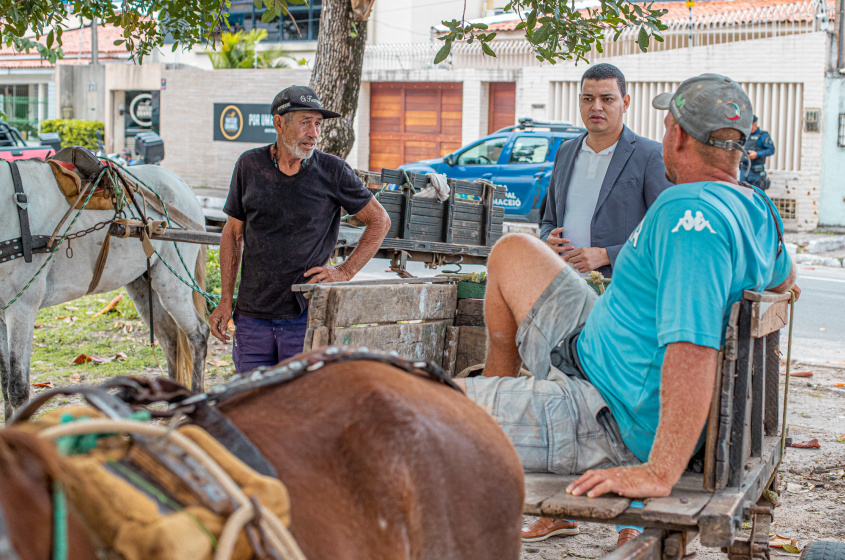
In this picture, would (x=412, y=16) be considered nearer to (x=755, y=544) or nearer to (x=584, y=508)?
(x=755, y=544)

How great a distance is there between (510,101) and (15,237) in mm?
18447

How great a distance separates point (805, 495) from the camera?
15.1 ft

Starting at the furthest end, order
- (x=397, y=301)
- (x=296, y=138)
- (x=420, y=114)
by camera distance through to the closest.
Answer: (x=420, y=114)
(x=296, y=138)
(x=397, y=301)

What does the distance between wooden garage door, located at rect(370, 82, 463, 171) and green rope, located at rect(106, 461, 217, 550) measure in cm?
2217

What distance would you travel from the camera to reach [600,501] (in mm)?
2365

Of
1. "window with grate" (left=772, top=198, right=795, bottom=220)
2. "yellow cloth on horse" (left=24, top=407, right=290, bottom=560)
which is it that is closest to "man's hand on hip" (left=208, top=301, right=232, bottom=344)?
"yellow cloth on horse" (left=24, top=407, right=290, bottom=560)

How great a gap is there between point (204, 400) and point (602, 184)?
10.1 ft

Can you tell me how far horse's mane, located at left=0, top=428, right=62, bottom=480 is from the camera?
1238 mm

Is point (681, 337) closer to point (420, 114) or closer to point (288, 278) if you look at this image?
point (288, 278)

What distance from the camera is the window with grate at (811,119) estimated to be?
17375mm

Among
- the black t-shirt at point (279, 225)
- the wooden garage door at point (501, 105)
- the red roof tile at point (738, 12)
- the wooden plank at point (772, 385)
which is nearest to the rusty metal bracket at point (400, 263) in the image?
the black t-shirt at point (279, 225)

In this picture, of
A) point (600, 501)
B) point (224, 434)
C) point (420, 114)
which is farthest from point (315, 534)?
point (420, 114)

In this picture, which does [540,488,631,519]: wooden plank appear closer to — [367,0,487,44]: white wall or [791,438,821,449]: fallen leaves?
[791,438,821,449]: fallen leaves

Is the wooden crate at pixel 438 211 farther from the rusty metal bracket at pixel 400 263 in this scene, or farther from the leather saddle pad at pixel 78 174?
the leather saddle pad at pixel 78 174
